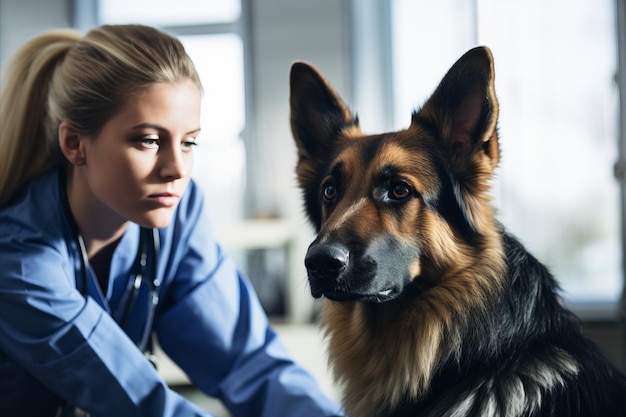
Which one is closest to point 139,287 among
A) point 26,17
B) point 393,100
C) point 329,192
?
point 329,192

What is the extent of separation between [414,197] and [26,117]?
33.3 inches

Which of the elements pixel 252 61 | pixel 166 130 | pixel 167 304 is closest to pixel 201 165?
pixel 252 61

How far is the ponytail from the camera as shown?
148cm

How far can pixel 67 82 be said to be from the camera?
1.40m

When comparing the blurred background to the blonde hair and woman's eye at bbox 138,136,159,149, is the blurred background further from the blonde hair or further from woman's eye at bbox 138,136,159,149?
woman's eye at bbox 138,136,159,149

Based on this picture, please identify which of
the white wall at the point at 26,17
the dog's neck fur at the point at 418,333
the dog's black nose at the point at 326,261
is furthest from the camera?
the white wall at the point at 26,17

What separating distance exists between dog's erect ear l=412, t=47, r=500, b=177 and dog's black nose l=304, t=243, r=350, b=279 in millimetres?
280

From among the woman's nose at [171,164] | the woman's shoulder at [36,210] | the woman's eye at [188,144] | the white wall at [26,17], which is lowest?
the woman's shoulder at [36,210]

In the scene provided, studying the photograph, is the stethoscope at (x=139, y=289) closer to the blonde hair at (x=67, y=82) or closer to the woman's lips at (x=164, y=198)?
the blonde hair at (x=67, y=82)

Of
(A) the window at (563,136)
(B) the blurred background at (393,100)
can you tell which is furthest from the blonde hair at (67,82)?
(A) the window at (563,136)

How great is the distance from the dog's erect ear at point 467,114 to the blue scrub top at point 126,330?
60 centimetres

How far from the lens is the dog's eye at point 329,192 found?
1.30m

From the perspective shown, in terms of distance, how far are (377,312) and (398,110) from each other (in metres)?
3.37

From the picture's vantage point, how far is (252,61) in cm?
482
